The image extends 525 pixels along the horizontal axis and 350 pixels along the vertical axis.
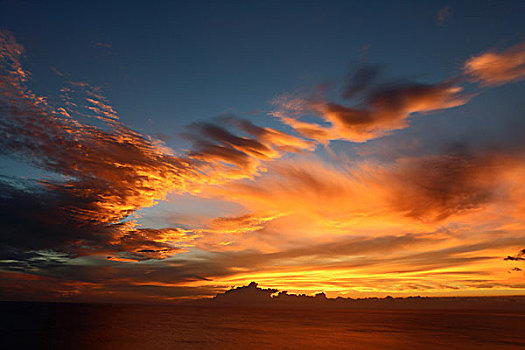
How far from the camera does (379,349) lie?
2368 inches

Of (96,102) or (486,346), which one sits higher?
(96,102)

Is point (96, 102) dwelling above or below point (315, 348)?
above

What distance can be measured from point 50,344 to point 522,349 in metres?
87.3

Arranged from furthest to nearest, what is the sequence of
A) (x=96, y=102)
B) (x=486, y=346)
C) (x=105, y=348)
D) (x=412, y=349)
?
(x=486, y=346) < (x=412, y=349) < (x=105, y=348) < (x=96, y=102)

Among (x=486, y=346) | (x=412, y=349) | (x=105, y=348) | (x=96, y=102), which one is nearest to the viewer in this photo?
(x=96, y=102)

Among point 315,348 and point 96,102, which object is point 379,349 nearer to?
point 315,348

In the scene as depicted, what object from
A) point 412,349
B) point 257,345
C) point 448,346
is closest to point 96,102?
point 257,345

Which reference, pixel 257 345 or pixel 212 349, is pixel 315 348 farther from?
pixel 212 349

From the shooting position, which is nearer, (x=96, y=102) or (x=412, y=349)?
(x=96, y=102)

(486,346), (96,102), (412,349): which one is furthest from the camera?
(486,346)

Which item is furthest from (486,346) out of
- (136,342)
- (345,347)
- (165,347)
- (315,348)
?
(136,342)

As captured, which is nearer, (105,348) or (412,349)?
(105,348)

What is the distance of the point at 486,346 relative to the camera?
2532 inches

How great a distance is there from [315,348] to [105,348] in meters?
37.2
